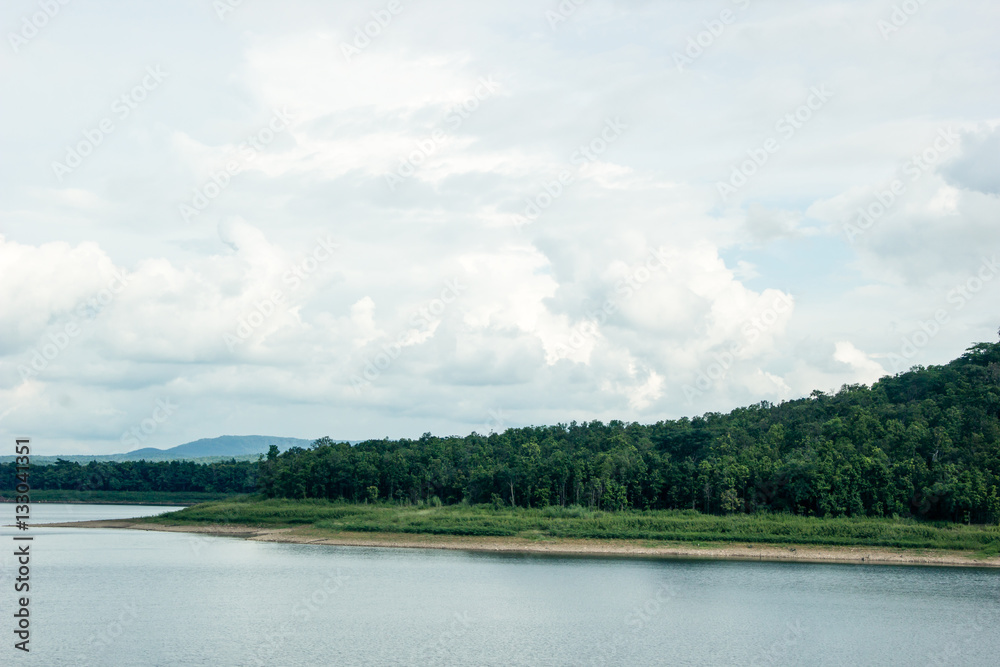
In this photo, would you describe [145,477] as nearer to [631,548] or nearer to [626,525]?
[626,525]

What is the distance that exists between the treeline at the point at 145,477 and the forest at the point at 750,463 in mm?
41311

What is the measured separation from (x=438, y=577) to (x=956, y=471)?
50.0m

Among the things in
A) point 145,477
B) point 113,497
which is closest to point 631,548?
point 145,477

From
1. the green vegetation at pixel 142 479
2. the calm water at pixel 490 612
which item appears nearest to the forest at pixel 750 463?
the calm water at pixel 490 612

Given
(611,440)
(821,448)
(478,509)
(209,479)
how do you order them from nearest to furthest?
(821,448) → (478,509) → (611,440) → (209,479)

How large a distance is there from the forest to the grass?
283 centimetres

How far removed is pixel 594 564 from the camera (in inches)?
2675

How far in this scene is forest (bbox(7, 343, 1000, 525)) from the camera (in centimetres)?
7894

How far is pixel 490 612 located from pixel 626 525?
127 feet

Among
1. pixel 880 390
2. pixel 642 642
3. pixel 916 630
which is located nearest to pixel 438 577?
pixel 642 642

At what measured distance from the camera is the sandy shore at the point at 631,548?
71.5 metres

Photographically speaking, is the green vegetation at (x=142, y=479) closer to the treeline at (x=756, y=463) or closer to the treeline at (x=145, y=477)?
→ the treeline at (x=145, y=477)

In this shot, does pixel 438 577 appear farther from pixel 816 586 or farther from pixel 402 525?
pixel 402 525

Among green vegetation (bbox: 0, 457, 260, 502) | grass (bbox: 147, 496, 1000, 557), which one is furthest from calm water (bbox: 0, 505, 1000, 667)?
green vegetation (bbox: 0, 457, 260, 502)
